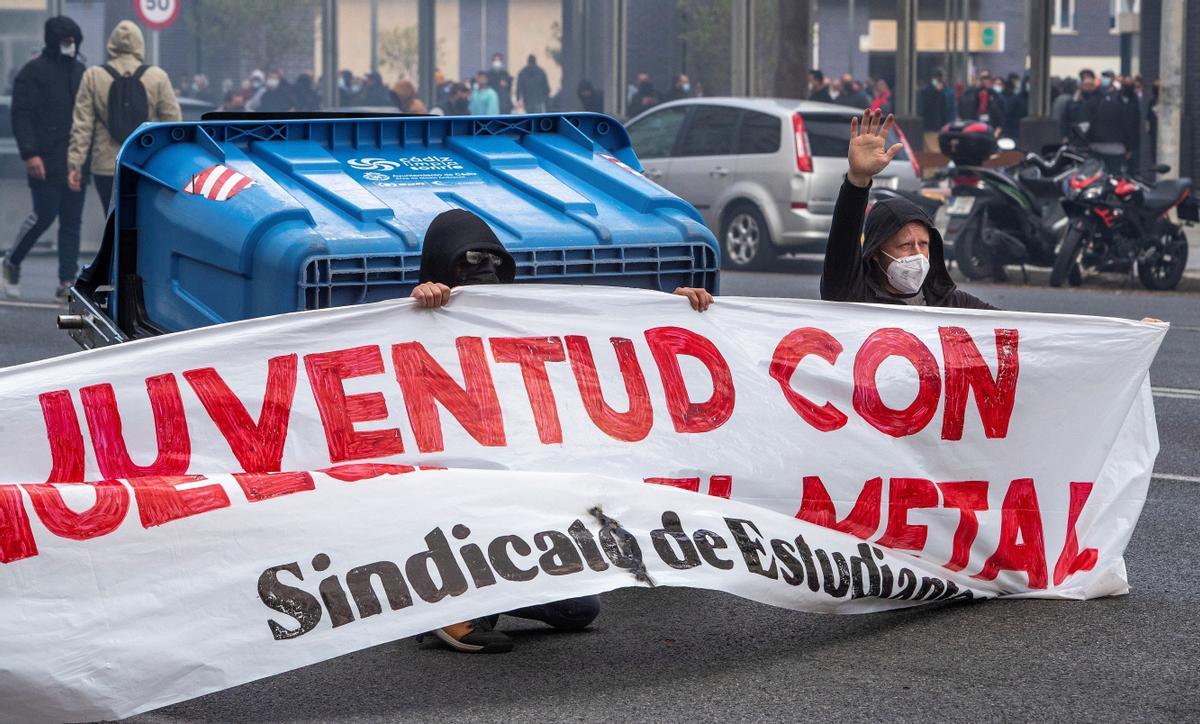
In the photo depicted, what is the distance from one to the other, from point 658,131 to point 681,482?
13360mm

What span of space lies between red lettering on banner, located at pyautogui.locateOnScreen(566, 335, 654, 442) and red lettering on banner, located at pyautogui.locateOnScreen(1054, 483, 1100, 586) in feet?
4.46

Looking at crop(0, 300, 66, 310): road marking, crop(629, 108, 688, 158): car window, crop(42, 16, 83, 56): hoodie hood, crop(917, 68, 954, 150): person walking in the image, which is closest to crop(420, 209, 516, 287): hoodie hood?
crop(0, 300, 66, 310): road marking

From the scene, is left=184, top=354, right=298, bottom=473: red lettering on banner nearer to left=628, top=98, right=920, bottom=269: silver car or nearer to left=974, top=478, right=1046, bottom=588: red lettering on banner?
left=974, top=478, right=1046, bottom=588: red lettering on banner

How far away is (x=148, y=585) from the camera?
4258 mm

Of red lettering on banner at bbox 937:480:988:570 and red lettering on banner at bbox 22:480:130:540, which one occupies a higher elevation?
red lettering on banner at bbox 22:480:130:540

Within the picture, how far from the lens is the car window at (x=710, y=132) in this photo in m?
17.5

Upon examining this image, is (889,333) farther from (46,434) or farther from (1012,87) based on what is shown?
(1012,87)

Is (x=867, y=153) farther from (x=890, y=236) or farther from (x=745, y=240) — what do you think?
(x=745, y=240)

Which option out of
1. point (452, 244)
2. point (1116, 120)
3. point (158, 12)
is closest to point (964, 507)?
point (452, 244)

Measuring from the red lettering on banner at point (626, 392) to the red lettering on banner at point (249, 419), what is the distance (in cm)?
86

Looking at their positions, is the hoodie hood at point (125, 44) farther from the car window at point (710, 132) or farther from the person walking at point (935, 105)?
the person walking at point (935, 105)

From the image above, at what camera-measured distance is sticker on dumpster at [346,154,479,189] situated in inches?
246

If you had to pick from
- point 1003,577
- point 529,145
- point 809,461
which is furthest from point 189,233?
point 1003,577

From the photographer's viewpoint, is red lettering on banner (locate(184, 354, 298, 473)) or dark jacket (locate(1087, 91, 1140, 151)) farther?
dark jacket (locate(1087, 91, 1140, 151))
